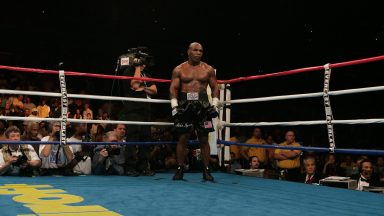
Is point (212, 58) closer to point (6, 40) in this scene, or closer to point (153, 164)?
point (6, 40)

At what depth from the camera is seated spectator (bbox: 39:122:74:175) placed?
145 inches

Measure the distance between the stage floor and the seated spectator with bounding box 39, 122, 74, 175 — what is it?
19.7 inches

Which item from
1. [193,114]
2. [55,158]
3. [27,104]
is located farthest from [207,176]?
[27,104]

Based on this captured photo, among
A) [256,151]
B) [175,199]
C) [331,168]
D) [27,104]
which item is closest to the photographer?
[175,199]

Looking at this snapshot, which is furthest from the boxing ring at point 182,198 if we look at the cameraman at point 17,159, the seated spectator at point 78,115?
the seated spectator at point 78,115

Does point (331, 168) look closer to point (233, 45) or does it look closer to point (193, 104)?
point (193, 104)

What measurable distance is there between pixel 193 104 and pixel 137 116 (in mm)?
714

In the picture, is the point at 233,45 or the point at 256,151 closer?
the point at 256,151

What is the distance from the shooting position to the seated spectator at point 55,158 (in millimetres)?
3680

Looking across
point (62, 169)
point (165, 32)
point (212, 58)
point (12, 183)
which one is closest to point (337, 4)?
point (212, 58)

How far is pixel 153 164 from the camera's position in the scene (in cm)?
479

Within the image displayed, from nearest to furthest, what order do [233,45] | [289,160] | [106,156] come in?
[106,156] → [289,160] → [233,45]

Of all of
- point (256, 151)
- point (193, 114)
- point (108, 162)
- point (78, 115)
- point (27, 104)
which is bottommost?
point (108, 162)

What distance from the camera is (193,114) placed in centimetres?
343
